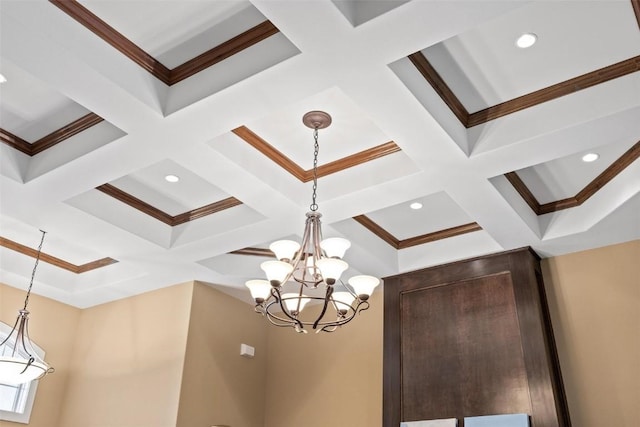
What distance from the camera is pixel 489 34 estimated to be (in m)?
2.94

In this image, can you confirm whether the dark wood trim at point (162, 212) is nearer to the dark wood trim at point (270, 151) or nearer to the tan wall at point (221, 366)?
the dark wood trim at point (270, 151)

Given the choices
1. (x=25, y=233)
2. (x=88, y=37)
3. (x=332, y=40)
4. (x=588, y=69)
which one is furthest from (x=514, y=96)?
(x=25, y=233)

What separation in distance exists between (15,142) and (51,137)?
258 millimetres

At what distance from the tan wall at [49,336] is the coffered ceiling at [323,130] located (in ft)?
2.75

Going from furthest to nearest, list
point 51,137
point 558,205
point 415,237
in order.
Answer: point 415,237 → point 558,205 → point 51,137

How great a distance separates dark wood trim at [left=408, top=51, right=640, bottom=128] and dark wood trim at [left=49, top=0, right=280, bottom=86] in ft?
2.60

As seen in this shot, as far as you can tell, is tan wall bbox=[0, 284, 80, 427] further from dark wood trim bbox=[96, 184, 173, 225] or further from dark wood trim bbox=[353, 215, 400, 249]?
dark wood trim bbox=[353, 215, 400, 249]

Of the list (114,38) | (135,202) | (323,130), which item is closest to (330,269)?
(323,130)

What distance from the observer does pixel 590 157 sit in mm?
3773

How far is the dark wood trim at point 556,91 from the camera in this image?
9.99 feet

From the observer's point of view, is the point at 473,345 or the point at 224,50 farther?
the point at 473,345

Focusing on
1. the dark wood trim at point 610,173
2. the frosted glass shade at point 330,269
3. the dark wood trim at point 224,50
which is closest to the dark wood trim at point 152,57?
the dark wood trim at point 224,50

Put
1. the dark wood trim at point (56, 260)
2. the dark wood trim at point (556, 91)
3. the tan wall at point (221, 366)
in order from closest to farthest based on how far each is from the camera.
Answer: the dark wood trim at point (556, 91) < the dark wood trim at point (56, 260) < the tan wall at point (221, 366)

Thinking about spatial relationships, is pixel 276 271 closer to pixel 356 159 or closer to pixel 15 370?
pixel 356 159
